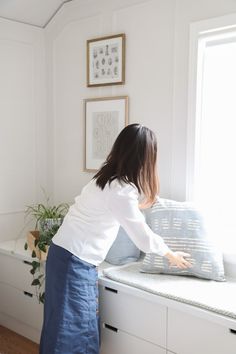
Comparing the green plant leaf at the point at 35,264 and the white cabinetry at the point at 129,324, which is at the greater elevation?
the green plant leaf at the point at 35,264

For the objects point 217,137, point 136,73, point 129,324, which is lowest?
point 129,324

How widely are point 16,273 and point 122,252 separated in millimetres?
836

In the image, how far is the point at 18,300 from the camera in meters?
3.11

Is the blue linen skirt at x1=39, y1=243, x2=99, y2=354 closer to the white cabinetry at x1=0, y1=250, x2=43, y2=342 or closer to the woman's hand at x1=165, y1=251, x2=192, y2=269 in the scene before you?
the woman's hand at x1=165, y1=251, x2=192, y2=269

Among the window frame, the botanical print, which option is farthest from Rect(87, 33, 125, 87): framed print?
the window frame

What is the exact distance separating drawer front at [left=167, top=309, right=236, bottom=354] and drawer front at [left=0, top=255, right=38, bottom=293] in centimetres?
118

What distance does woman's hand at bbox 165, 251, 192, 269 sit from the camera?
225cm

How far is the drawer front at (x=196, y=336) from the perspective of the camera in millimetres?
1969

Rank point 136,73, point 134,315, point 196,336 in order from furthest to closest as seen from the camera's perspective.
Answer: point 136,73 < point 134,315 < point 196,336

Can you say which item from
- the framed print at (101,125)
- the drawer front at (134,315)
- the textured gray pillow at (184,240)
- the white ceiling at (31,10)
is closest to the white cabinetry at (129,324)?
the drawer front at (134,315)

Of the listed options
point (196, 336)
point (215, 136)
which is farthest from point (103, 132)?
point (196, 336)

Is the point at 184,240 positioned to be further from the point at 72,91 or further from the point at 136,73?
the point at 72,91

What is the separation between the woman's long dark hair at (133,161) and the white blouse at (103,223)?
40mm

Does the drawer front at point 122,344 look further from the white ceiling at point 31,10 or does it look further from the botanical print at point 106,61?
the white ceiling at point 31,10
